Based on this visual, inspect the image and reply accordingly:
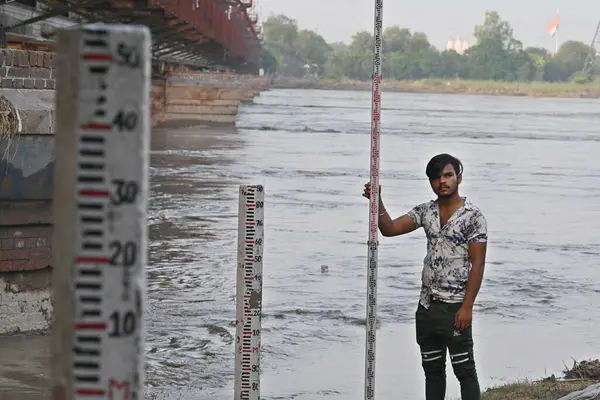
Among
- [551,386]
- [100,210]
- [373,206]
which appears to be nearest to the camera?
[100,210]

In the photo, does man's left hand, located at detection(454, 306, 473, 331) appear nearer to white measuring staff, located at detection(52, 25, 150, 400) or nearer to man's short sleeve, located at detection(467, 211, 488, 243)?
man's short sleeve, located at detection(467, 211, 488, 243)

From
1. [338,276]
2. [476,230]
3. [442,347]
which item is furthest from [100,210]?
[338,276]

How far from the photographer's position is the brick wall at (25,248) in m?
9.48

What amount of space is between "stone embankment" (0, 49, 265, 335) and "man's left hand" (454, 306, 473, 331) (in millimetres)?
3998

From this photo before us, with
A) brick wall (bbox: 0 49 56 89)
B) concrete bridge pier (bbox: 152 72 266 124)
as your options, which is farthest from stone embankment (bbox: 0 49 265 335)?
concrete bridge pier (bbox: 152 72 266 124)

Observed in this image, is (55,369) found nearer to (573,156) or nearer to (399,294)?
(399,294)

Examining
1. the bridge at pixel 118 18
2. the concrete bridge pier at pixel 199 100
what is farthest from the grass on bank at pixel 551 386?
the concrete bridge pier at pixel 199 100

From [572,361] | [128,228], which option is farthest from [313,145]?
[128,228]

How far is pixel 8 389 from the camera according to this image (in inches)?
322

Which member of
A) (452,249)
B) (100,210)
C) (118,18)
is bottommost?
(452,249)

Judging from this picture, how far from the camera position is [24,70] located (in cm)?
947

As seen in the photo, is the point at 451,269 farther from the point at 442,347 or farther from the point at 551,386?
the point at 551,386

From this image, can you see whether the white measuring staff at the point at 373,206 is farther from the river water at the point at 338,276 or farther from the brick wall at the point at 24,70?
the brick wall at the point at 24,70

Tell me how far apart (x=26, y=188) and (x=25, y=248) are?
1.63 feet
